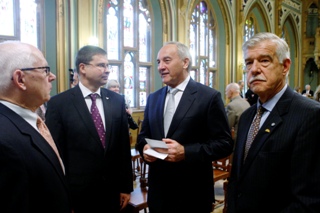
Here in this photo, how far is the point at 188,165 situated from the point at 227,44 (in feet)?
30.8

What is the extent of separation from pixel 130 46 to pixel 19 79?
658 centimetres

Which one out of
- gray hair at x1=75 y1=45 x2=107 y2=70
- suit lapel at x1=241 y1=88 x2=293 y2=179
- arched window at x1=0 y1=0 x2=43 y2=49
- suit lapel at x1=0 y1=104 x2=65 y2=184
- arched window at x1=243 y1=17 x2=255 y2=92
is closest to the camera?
suit lapel at x1=0 y1=104 x2=65 y2=184

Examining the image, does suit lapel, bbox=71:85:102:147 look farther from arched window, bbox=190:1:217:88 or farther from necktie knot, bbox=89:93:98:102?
arched window, bbox=190:1:217:88

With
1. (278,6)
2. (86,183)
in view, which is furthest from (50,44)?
(278,6)

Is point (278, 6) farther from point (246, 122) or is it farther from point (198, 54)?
point (246, 122)

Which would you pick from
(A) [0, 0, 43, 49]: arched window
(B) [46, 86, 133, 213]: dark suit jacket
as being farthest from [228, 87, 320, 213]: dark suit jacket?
(A) [0, 0, 43, 49]: arched window

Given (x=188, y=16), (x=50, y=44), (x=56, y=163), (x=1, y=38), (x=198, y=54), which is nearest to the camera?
(x=56, y=163)

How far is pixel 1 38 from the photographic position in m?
5.06

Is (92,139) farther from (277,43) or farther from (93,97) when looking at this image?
(277,43)

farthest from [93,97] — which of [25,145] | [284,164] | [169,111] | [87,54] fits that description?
[284,164]

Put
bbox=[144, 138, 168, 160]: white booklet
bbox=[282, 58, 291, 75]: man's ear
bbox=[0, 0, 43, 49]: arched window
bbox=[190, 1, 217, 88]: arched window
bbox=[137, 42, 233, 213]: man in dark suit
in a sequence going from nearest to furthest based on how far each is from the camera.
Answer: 1. bbox=[282, 58, 291, 75]: man's ear
2. bbox=[144, 138, 168, 160]: white booklet
3. bbox=[137, 42, 233, 213]: man in dark suit
4. bbox=[0, 0, 43, 49]: arched window
5. bbox=[190, 1, 217, 88]: arched window

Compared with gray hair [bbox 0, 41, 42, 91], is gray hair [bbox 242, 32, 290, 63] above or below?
above

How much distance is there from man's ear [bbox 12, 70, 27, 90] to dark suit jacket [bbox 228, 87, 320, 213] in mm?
1065

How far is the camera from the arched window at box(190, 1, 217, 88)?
9586mm
